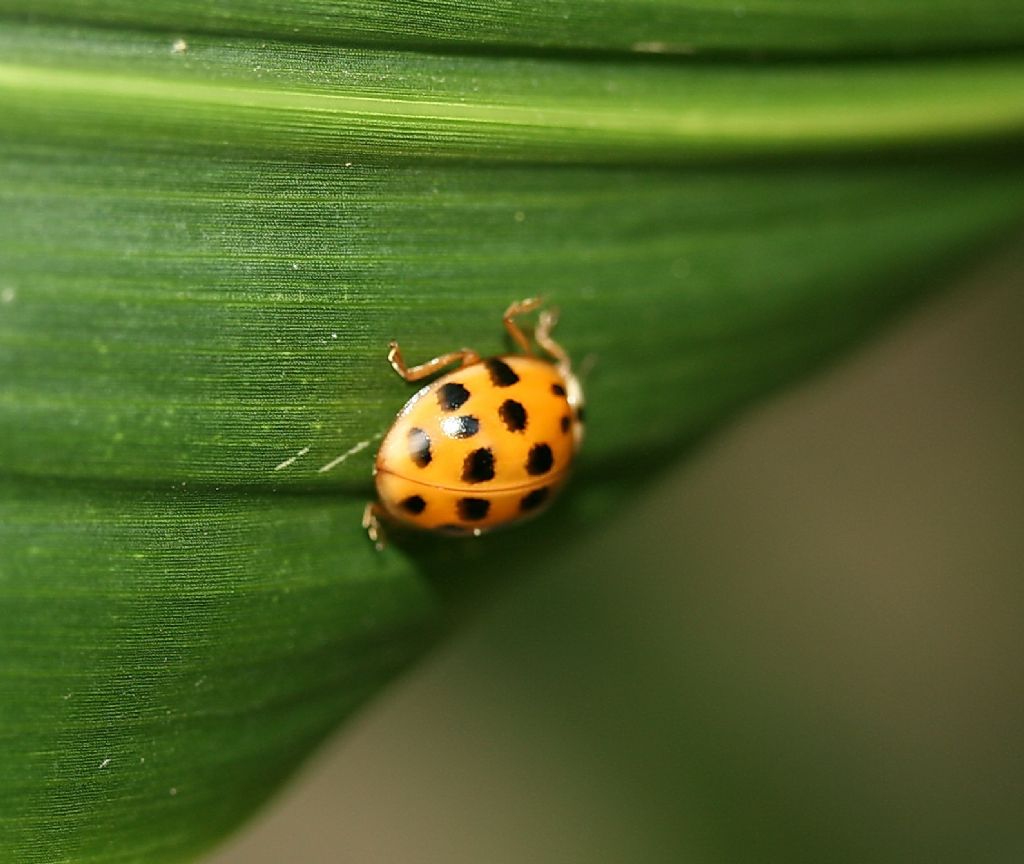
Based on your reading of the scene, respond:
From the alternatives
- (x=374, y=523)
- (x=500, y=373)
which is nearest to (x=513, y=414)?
(x=500, y=373)

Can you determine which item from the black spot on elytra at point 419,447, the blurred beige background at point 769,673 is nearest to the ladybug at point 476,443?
the black spot on elytra at point 419,447

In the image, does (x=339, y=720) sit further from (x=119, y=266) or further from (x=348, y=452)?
(x=119, y=266)

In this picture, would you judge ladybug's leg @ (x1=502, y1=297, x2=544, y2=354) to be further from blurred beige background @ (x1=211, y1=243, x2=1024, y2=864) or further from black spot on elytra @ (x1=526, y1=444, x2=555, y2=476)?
blurred beige background @ (x1=211, y1=243, x2=1024, y2=864)

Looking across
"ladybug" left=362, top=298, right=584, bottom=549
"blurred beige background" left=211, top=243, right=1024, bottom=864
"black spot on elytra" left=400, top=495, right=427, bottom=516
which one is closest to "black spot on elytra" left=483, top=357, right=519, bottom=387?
"ladybug" left=362, top=298, right=584, bottom=549

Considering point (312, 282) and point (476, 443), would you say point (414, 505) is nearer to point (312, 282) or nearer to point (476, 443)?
point (476, 443)

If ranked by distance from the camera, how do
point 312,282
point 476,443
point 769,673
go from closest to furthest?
point 312,282 → point 476,443 → point 769,673
